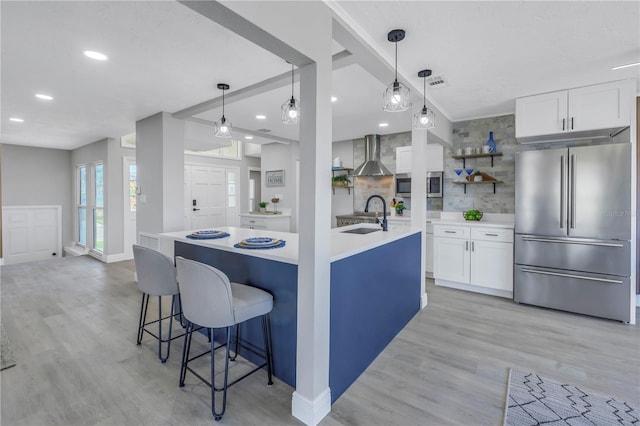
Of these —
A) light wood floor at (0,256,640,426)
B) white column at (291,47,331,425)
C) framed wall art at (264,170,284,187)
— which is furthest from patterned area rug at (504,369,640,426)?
framed wall art at (264,170,284,187)

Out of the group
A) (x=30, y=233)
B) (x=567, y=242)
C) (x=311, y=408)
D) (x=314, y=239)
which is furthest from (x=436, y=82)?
(x=30, y=233)

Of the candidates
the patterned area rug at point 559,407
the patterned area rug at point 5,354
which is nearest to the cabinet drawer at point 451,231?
the patterned area rug at point 559,407

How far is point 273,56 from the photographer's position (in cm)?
244

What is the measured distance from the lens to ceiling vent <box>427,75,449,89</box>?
2.92 m

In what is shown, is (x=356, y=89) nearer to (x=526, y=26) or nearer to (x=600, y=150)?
(x=526, y=26)

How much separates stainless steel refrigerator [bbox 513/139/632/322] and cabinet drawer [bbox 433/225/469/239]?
2.00ft

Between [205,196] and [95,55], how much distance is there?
16.6 feet

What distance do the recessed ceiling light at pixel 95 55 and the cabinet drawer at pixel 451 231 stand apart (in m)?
4.12

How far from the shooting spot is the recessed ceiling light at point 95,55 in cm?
238

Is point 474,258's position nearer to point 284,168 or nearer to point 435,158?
point 435,158

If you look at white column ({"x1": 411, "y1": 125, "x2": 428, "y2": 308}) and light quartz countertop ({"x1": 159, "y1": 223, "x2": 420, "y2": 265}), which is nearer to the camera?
light quartz countertop ({"x1": 159, "y1": 223, "x2": 420, "y2": 265})

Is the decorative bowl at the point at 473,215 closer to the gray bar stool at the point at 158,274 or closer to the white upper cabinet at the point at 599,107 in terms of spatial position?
the white upper cabinet at the point at 599,107

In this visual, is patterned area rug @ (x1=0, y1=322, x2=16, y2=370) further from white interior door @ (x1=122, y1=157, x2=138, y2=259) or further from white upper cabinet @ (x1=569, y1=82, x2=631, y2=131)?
white upper cabinet @ (x1=569, y1=82, x2=631, y2=131)

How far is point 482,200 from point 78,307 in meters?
5.47
